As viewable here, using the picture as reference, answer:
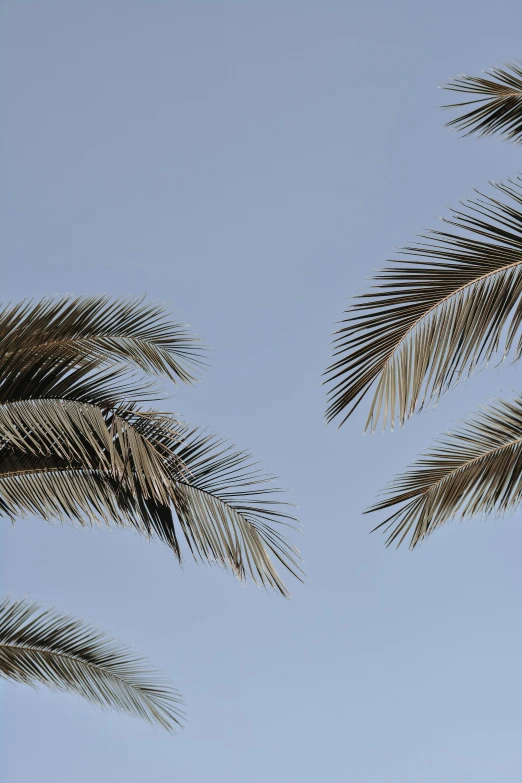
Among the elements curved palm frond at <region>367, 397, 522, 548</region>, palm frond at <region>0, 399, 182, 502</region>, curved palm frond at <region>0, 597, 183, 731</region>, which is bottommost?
curved palm frond at <region>0, 597, 183, 731</region>

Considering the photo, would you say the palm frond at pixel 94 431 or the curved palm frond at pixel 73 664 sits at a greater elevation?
the palm frond at pixel 94 431

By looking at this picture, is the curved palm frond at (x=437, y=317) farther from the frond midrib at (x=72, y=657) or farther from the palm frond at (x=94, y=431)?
the frond midrib at (x=72, y=657)

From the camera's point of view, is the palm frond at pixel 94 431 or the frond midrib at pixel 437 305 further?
the palm frond at pixel 94 431

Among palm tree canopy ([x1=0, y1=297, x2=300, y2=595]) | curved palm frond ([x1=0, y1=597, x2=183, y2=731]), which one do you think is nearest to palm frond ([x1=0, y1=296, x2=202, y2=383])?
palm tree canopy ([x1=0, y1=297, x2=300, y2=595])

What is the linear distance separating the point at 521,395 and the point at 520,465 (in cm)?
61

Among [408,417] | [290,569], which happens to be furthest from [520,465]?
[290,569]

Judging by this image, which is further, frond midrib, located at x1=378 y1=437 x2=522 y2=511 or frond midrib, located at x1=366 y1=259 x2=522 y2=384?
frond midrib, located at x1=378 y1=437 x2=522 y2=511

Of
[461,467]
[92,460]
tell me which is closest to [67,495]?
[92,460]

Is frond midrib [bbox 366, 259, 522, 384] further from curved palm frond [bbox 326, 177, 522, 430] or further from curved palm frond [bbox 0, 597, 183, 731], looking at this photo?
curved palm frond [bbox 0, 597, 183, 731]

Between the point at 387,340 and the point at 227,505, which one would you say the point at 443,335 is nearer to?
the point at 387,340

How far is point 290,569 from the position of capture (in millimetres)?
5012

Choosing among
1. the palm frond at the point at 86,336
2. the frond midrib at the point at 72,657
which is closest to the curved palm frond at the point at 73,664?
the frond midrib at the point at 72,657

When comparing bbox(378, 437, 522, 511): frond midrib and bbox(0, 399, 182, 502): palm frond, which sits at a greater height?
bbox(378, 437, 522, 511): frond midrib

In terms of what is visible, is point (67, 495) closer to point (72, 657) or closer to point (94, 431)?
point (94, 431)
